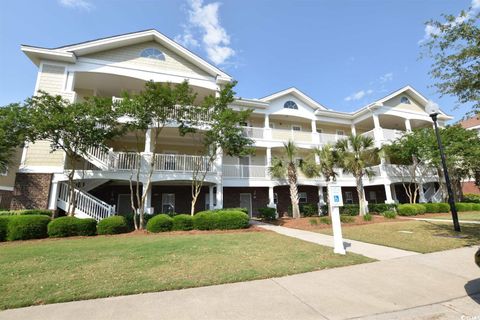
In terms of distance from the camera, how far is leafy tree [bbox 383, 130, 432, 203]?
19.8 meters

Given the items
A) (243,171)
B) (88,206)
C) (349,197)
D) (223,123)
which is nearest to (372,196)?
(349,197)

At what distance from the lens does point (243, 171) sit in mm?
18484

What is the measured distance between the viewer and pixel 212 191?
1744 cm

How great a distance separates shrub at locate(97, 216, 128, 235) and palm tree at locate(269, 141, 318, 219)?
10300mm

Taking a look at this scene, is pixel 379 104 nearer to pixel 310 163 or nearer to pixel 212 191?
pixel 310 163

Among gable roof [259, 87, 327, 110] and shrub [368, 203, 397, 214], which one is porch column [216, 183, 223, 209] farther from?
shrub [368, 203, 397, 214]

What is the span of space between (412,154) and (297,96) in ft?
34.7

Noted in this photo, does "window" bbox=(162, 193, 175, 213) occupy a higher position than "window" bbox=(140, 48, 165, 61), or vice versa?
"window" bbox=(140, 48, 165, 61)

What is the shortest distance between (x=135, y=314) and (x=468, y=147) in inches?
987

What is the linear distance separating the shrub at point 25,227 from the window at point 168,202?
8.15m

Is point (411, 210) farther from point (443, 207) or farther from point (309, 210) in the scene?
point (309, 210)

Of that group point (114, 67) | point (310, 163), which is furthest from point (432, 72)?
point (114, 67)

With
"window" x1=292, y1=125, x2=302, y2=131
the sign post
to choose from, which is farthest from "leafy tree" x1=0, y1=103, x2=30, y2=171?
"window" x1=292, y1=125, x2=302, y2=131

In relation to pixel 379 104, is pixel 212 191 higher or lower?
lower
